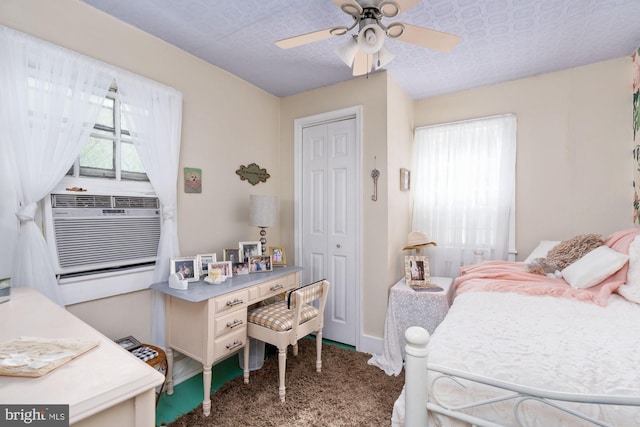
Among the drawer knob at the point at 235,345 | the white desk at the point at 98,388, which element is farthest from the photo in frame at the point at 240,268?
the white desk at the point at 98,388

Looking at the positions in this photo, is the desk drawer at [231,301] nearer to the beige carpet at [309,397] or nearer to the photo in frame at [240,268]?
the photo in frame at [240,268]

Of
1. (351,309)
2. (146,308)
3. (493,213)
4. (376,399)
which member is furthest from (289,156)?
(376,399)

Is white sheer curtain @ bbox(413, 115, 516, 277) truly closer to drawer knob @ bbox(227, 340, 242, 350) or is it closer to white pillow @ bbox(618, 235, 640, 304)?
white pillow @ bbox(618, 235, 640, 304)

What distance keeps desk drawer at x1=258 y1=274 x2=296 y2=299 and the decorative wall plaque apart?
1063mm

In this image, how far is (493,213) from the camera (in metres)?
2.95

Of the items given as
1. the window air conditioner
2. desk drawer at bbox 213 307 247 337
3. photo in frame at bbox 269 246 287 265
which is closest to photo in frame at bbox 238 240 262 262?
photo in frame at bbox 269 246 287 265

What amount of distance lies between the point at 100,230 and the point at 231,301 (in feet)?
3.18

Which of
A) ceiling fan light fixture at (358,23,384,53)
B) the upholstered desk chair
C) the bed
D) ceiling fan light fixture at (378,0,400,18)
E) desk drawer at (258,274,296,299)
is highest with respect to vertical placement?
ceiling fan light fixture at (378,0,400,18)

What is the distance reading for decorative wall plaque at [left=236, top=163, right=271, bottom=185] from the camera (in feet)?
9.41

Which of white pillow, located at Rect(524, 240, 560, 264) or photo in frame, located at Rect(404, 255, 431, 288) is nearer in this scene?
white pillow, located at Rect(524, 240, 560, 264)

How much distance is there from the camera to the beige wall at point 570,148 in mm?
2496

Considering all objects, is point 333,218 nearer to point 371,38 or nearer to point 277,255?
point 277,255

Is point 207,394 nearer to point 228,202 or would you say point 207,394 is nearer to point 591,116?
point 228,202

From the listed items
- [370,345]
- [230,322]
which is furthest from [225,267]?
[370,345]
